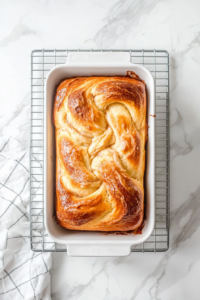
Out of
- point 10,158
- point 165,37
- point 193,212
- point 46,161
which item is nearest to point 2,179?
point 10,158

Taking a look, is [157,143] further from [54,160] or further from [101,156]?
[54,160]

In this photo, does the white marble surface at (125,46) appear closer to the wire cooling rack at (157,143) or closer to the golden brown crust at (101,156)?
the wire cooling rack at (157,143)

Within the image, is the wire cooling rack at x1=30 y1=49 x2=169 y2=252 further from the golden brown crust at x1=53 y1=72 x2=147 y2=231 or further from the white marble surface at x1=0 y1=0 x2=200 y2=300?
the golden brown crust at x1=53 y1=72 x2=147 y2=231

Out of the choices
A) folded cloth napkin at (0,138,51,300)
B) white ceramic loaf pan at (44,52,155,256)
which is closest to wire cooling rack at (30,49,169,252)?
folded cloth napkin at (0,138,51,300)

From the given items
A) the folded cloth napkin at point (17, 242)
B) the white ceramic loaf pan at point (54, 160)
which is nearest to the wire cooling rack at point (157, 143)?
the folded cloth napkin at point (17, 242)

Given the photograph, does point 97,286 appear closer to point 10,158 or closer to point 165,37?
point 10,158
